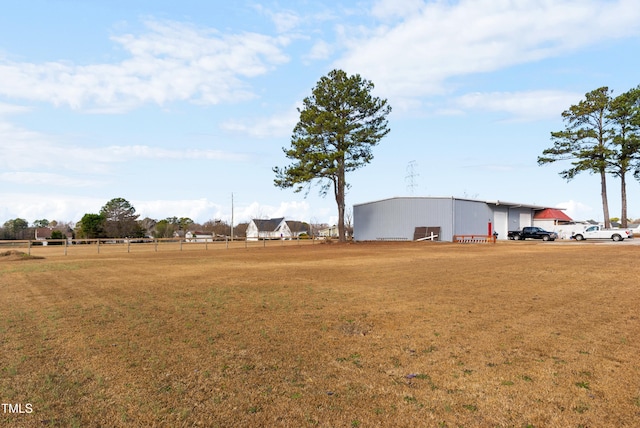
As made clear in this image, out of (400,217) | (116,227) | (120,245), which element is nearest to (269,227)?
(116,227)

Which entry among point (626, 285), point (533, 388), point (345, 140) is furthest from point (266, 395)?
point (345, 140)

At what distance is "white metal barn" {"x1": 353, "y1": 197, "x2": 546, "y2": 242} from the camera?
41.7 metres

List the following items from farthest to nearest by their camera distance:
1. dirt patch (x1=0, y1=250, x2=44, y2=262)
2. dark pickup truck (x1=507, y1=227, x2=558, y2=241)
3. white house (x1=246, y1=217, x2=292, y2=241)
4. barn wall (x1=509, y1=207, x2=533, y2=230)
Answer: white house (x1=246, y1=217, x2=292, y2=241)
barn wall (x1=509, y1=207, x2=533, y2=230)
dark pickup truck (x1=507, y1=227, x2=558, y2=241)
dirt patch (x1=0, y1=250, x2=44, y2=262)

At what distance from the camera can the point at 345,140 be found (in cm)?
3716

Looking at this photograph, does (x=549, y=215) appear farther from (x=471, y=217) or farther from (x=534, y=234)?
(x=471, y=217)

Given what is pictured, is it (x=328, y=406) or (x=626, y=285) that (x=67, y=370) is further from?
(x=626, y=285)

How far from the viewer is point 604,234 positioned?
3853 centimetres

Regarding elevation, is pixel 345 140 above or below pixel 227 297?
above

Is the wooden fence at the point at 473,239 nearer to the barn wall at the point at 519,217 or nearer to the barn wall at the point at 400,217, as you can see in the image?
the barn wall at the point at 400,217

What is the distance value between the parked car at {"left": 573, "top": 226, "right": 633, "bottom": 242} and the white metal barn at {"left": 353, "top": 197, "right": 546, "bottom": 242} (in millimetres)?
8284

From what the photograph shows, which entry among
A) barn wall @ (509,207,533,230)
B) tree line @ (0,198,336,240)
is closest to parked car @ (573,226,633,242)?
barn wall @ (509,207,533,230)

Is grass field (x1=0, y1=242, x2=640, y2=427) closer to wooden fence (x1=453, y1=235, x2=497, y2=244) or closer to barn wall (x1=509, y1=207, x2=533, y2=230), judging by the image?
wooden fence (x1=453, y1=235, x2=497, y2=244)

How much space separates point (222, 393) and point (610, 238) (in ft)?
143

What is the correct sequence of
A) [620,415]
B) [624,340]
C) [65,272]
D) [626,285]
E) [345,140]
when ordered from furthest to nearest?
1. [345,140]
2. [65,272]
3. [626,285]
4. [624,340]
5. [620,415]
